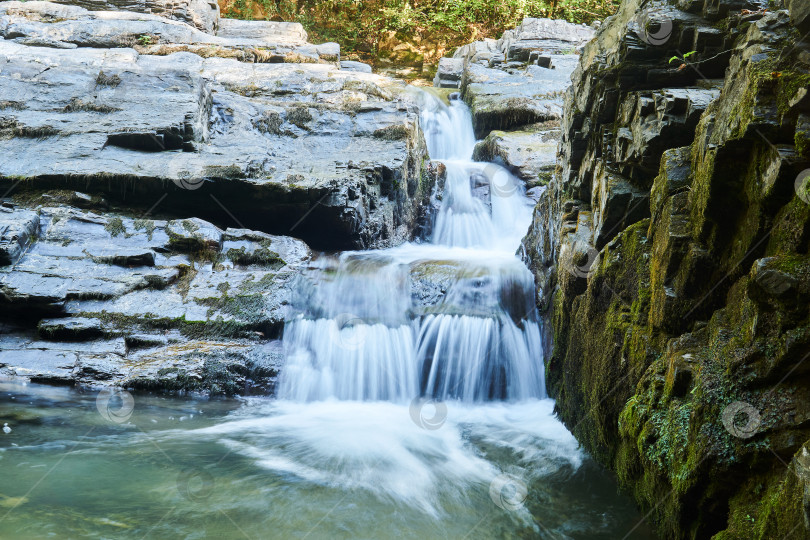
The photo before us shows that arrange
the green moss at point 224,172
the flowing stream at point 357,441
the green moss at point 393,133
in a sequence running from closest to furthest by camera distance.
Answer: the flowing stream at point 357,441 → the green moss at point 224,172 → the green moss at point 393,133

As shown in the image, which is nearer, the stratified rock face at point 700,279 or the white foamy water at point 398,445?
the stratified rock face at point 700,279

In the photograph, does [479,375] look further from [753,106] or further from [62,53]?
[62,53]

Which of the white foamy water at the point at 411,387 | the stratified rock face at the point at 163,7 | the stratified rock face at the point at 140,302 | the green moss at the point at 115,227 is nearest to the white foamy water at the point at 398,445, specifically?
the white foamy water at the point at 411,387

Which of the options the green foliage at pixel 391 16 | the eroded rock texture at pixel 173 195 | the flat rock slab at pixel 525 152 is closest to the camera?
the eroded rock texture at pixel 173 195

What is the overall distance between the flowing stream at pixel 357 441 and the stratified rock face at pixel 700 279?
0.75 meters

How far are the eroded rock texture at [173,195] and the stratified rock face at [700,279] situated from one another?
3.98 metres

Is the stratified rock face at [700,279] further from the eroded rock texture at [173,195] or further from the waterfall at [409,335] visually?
the eroded rock texture at [173,195]

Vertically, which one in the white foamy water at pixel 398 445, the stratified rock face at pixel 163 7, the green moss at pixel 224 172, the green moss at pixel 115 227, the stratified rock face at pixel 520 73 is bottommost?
the white foamy water at pixel 398 445

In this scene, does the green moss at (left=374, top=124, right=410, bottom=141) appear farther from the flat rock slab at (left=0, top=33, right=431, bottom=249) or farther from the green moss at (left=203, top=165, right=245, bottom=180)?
the green moss at (left=203, top=165, right=245, bottom=180)

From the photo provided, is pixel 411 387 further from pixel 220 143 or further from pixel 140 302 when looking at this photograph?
pixel 220 143

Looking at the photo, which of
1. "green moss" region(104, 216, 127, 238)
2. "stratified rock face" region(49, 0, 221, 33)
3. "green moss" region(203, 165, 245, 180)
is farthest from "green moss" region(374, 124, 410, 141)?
"stratified rock face" region(49, 0, 221, 33)

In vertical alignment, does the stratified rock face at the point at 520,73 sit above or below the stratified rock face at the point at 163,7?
below

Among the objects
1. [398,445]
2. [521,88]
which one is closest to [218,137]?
[398,445]

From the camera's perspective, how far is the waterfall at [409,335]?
21.9 feet
